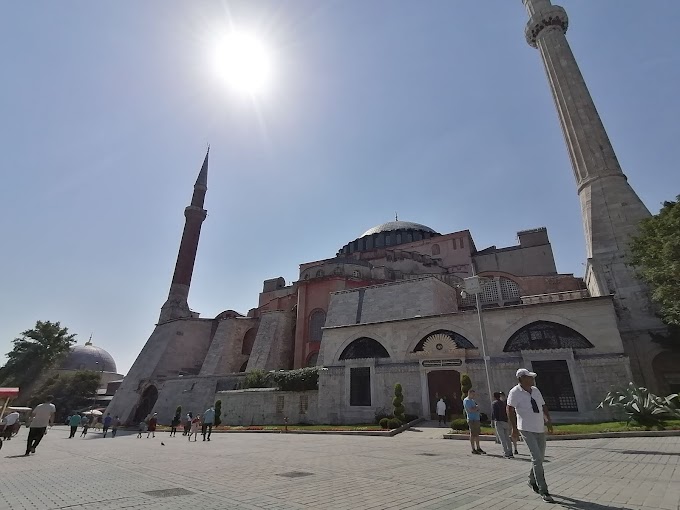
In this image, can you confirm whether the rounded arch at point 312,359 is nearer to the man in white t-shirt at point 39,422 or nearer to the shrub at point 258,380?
the shrub at point 258,380

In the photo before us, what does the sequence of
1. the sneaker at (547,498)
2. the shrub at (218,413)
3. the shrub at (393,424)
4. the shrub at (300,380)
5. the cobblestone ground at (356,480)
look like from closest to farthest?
the sneaker at (547,498) < the cobblestone ground at (356,480) < the shrub at (393,424) < the shrub at (300,380) < the shrub at (218,413)

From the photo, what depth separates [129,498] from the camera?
460 centimetres

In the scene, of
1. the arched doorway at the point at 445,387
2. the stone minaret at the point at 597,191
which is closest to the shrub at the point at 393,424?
the arched doorway at the point at 445,387

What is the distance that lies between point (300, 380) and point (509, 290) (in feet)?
51.7

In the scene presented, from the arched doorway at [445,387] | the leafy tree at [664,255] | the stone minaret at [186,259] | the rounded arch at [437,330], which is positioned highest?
the stone minaret at [186,259]

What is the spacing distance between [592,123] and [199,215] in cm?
4053

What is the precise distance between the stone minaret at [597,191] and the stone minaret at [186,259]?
37479 millimetres

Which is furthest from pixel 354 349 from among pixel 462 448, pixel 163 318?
pixel 163 318

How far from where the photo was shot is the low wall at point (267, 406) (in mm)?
20156

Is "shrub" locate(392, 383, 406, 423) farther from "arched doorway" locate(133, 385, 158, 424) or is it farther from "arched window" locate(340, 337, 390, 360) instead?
"arched doorway" locate(133, 385, 158, 424)

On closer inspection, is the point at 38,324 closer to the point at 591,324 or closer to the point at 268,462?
the point at 268,462

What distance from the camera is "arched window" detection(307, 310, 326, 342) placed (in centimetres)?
2897

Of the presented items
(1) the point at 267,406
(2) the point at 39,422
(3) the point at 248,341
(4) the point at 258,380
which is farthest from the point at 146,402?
(2) the point at 39,422

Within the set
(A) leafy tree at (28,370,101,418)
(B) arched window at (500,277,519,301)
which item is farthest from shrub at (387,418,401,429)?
(A) leafy tree at (28,370,101,418)
